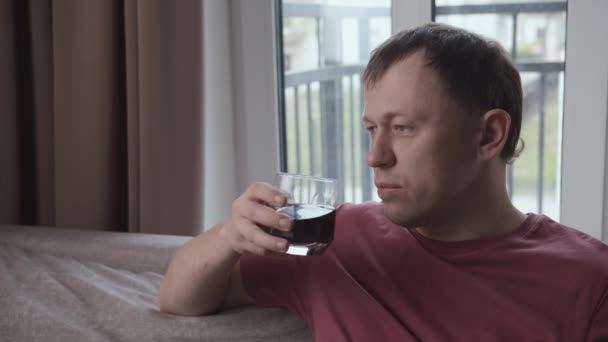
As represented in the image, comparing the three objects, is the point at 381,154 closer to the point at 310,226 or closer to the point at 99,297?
the point at 310,226

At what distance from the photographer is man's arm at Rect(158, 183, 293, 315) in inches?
44.9

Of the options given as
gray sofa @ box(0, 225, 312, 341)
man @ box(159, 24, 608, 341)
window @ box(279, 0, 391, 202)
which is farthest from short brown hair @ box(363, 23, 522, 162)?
window @ box(279, 0, 391, 202)

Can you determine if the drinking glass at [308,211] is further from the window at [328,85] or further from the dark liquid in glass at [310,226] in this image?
the window at [328,85]

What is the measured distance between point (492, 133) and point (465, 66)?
0.44ft

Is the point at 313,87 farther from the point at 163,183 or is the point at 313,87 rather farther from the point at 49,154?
the point at 49,154

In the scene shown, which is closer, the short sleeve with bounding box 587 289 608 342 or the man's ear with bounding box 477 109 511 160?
the short sleeve with bounding box 587 289 608 342

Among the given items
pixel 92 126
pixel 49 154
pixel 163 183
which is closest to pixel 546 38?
pixel 163 183

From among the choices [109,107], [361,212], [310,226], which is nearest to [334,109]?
[109,107]

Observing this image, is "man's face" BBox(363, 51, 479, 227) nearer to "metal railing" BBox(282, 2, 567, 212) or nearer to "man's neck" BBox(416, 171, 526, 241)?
"man's neck" BBox(416, 171, 526, 241)

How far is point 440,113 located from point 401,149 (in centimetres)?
10

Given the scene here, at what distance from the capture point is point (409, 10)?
2.19 metres

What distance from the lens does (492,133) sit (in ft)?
4.45

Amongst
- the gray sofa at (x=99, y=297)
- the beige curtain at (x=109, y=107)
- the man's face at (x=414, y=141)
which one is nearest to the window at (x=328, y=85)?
the beige curtain at (x=109, y=107)

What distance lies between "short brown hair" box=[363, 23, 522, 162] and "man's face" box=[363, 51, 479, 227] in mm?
20
